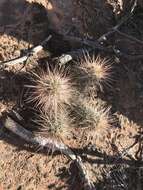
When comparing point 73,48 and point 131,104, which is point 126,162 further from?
point 73,48

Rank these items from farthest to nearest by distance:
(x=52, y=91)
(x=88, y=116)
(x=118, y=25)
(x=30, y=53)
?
(x=118, y=25), (x=30, y=53), (x=88, y=116), (x=52, y=91)

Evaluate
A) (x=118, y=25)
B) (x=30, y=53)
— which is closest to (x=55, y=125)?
(x=30, y=53)

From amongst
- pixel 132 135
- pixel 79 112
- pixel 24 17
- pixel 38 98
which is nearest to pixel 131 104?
pixel 132 135

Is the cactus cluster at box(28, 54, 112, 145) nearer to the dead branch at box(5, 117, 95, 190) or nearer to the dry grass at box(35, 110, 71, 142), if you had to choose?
the dry grass at box(35, 110, 71, 142)

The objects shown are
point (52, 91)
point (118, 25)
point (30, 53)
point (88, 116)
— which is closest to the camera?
point (52, 91)

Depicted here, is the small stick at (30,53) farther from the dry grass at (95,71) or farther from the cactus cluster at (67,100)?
the dry grass at (95,71)

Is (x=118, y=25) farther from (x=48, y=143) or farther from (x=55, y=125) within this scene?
(x=48, y=143)
